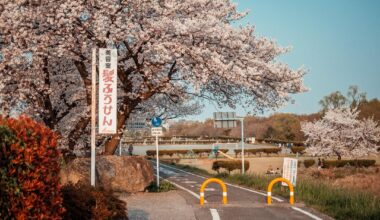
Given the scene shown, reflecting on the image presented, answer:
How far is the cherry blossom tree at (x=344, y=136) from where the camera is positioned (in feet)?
150

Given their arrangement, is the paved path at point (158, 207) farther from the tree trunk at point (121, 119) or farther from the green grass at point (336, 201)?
the green grass at point (336, 201)

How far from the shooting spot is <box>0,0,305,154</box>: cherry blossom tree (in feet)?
48.6

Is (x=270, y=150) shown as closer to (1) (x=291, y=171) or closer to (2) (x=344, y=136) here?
(2) (x=344, y=136)

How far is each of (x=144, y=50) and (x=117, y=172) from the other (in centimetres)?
459

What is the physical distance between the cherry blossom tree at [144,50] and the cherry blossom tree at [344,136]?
3102cm

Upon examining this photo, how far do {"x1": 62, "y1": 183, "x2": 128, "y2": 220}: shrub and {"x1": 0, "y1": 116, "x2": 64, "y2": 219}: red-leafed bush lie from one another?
1.54 metres

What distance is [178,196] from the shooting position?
49.3ft

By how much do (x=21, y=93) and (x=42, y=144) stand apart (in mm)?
11281

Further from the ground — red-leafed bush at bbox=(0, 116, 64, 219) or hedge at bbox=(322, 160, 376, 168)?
red-leafed bush at bbox=(0, 116, 64, 219)

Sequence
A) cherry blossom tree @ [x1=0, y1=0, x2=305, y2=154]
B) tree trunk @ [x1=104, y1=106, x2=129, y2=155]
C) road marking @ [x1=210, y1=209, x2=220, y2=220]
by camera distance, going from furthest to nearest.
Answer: tree trunk @ [x1=104, y1=106, x2=129, y2=155], cherry blossom tree @ [x1=0, y1=0, x2=305, y2=154], road marking @ [x1=210, y1=209, x2=220, y2=220]

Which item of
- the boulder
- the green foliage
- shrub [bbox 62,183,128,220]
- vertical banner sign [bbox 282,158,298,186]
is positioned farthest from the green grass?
shrub [bbox 62,183,128,220]

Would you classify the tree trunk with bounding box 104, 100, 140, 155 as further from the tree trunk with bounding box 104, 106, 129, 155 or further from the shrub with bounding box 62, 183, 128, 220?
the shrub with bounding box 62, 183, 128, 220

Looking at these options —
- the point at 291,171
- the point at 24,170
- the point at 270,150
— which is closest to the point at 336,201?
the point at 291,171

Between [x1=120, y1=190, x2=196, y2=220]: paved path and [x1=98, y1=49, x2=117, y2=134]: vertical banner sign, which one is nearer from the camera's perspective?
[x1=120, y1=190, x2=196, y2=220]: paved path
